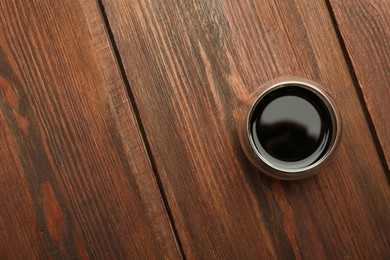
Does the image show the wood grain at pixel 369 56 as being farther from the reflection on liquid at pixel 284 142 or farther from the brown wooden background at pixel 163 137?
the reflection on liquid at pixel 284 142

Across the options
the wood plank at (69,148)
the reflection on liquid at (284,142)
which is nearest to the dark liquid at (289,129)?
the reflection on liquid at (284,142)

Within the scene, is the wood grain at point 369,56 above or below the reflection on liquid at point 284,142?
above

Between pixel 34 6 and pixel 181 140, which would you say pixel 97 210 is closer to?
pixel 181 140

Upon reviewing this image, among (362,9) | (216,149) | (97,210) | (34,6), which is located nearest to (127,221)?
(97,210)

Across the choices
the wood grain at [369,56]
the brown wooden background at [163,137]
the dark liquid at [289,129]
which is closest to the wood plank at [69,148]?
the brown wooden background at [163,137]
